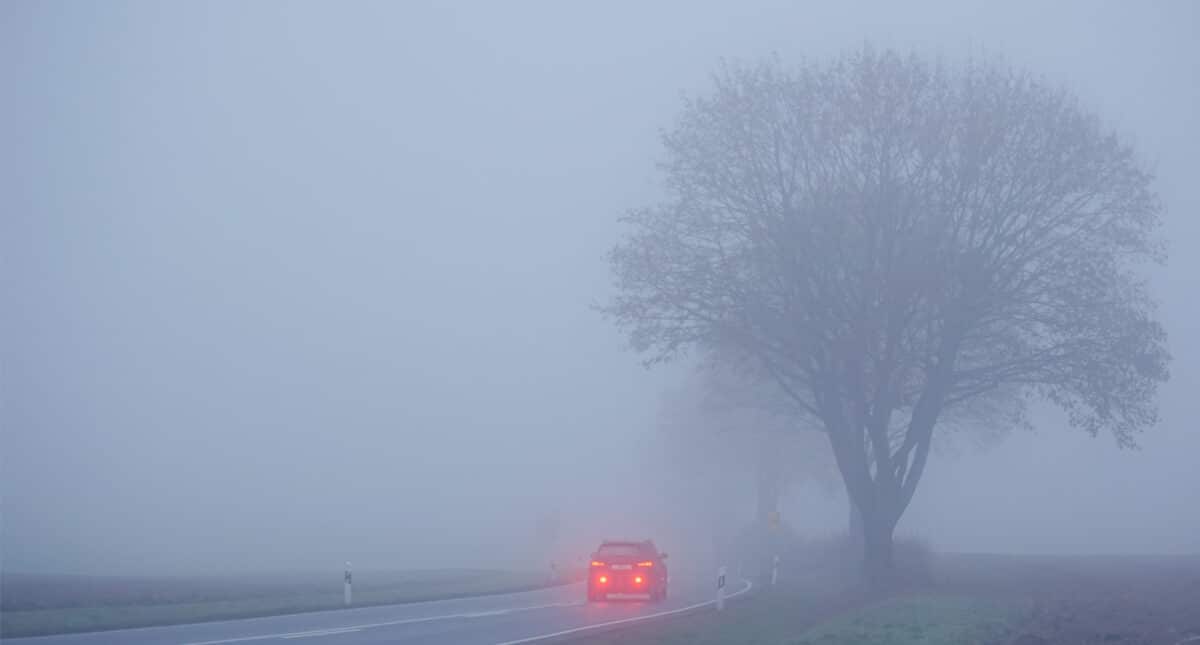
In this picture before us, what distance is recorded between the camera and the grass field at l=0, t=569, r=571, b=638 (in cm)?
2660

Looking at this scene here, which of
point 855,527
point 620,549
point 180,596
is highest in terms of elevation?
point 855,527

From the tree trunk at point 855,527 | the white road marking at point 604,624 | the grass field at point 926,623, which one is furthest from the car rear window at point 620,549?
the tree trunk at point 855,527

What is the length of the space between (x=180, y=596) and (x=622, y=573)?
36.8ft

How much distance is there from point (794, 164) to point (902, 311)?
16.2 feet

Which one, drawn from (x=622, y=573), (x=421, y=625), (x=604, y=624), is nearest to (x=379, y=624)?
(x=421, y=625)

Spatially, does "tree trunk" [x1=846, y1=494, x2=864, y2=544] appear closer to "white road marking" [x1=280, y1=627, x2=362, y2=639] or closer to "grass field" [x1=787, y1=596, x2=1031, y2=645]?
"grass field" [x1=787, y1=596, x2=1031, y2=645]

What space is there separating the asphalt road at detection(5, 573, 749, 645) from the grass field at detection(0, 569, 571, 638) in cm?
116

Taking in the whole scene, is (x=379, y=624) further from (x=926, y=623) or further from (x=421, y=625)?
(x=926, y=623)

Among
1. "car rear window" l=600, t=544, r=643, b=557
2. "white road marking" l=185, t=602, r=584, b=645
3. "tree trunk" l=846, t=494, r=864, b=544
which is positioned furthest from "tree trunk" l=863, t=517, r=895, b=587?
"tree trunk" l=846, t=494, r=864, b=544

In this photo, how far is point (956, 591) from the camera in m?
34.9

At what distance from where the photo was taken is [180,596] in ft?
115

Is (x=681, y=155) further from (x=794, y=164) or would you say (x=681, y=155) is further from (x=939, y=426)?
(x=939, y=426)

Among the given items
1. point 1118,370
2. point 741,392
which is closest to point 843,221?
point 1118,370

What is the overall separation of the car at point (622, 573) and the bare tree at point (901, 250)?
560 cm
